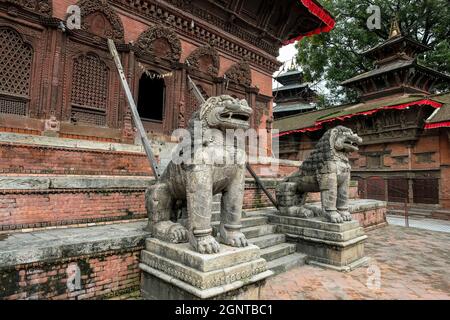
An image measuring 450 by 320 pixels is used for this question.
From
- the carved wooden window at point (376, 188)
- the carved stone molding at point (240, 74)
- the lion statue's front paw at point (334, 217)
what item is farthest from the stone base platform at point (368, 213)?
the carved wooden window at point (376, 188)

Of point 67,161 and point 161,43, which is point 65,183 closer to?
point 67,161

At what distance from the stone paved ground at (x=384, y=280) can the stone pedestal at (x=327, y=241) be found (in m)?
0.20

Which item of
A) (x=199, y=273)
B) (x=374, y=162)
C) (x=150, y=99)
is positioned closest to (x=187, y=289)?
(x=199, y=273)

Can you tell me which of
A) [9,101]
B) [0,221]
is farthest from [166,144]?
[0,221]

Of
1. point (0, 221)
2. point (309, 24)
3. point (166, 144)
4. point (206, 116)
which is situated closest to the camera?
point (206, 116)

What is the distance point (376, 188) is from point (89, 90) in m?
15.1

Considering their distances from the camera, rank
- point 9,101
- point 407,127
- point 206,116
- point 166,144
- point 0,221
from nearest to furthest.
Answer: point 206,116 → point 0,221 → point 9,101 → point 166,144 → point 407,127

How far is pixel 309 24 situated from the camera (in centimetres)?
1304

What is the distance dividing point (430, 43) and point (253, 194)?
25.5 meters

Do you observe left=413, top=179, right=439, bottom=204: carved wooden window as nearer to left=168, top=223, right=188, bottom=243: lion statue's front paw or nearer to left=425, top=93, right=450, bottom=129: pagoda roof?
left=425, top=93, right=450, bottom=129: pagoda roof

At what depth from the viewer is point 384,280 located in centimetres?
440

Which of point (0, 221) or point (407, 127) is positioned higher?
point (407, 127)

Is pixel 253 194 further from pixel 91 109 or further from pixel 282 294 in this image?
pixel 91 109

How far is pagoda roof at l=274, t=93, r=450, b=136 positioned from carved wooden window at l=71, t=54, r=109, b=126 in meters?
13.4
